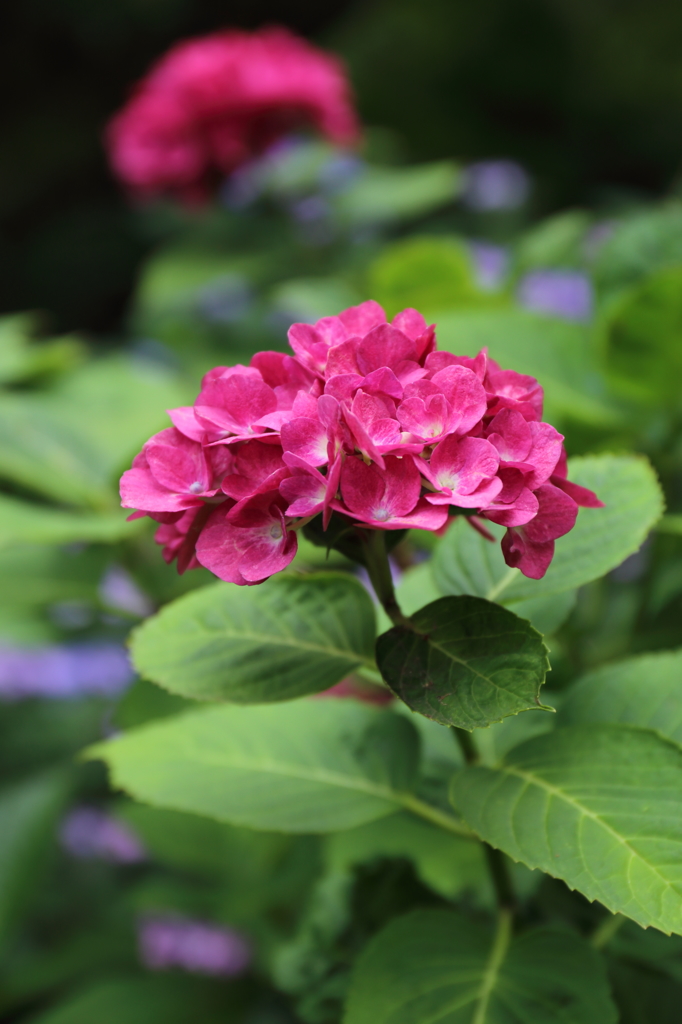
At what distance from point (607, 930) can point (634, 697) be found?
17 centimetres

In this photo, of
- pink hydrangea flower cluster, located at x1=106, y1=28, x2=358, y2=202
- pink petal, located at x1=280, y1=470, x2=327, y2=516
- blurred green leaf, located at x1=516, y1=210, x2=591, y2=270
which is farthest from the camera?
pink hydrangea flower cluster, located at x1=106, y1=28, x2=358, y2=202

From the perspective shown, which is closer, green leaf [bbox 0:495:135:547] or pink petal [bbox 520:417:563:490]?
pink petal [bbox 520:417:563:490]

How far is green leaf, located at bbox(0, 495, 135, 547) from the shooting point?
764 millimetres

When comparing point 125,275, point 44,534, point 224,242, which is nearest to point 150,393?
point 44,534

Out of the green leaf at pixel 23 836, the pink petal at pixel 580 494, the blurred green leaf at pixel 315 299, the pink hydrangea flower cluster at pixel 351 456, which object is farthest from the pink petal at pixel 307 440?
the green leaf at pixel 23 836

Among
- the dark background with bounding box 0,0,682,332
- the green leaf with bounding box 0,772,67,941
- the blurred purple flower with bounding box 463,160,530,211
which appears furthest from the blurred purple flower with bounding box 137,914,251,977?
the dark background with bounding box 0,0,682,332

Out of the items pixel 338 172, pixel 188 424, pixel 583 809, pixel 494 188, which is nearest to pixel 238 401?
pixel 188 424

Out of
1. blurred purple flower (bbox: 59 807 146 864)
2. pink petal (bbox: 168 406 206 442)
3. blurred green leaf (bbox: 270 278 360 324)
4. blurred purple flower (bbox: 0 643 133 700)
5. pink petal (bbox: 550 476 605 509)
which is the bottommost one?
blurred purple flower (bbox: 59 807 146 864)

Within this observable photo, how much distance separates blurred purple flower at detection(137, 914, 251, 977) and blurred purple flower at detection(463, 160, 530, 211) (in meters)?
1.51

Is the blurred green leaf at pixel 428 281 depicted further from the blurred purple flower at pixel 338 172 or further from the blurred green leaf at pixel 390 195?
the blurred purple flower at pixel 338 172

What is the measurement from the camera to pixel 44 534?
30.1 inches

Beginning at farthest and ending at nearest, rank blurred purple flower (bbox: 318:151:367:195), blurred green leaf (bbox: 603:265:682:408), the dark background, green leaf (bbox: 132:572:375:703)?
the dark background → blurred purple flower (bbox: 318:151:367:195) → blurred green leaf (bbox: 603:265:682:408) → green leaf (bbox: 132:572:375:703)

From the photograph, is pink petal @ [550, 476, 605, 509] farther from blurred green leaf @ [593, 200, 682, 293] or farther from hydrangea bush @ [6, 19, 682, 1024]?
blurred green leaf @ [593, 200, 682, 293]

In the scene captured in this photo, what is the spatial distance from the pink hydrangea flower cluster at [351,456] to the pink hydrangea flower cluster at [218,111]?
1154 millimetres
